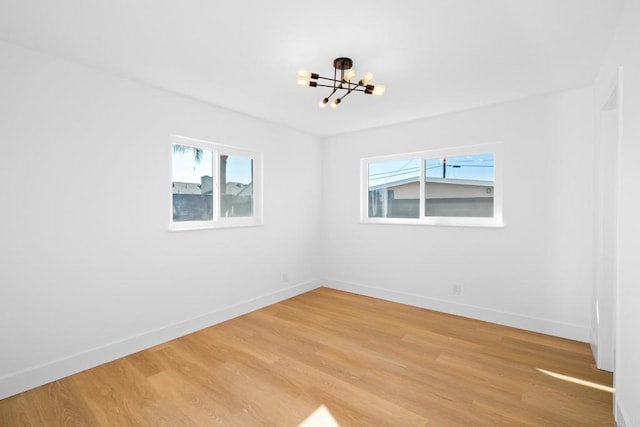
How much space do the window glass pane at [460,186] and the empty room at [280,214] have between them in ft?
0.08

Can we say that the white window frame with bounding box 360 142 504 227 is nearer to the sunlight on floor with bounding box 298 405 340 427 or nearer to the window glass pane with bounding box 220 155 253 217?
the window glass pane with bounding box 220 155 253 217

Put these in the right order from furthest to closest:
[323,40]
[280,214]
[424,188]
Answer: [280,214]
[424,188]
[323,40]

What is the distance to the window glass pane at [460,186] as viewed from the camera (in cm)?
358

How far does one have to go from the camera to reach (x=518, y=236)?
10.8 feet

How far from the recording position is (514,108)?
3264 mm

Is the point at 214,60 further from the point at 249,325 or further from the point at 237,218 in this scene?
the point at 249,325

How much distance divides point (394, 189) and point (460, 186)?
0.91 m

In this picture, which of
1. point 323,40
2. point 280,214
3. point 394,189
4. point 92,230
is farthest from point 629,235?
point 92,230

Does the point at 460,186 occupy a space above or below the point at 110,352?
above

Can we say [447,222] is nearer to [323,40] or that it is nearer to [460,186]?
[460,186]

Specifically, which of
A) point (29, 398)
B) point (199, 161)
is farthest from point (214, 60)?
point (29, 398)

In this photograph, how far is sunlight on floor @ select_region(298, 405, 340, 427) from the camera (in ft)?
6.04

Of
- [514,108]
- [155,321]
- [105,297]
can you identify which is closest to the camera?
[105,297]

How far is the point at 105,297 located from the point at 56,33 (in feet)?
6.64
